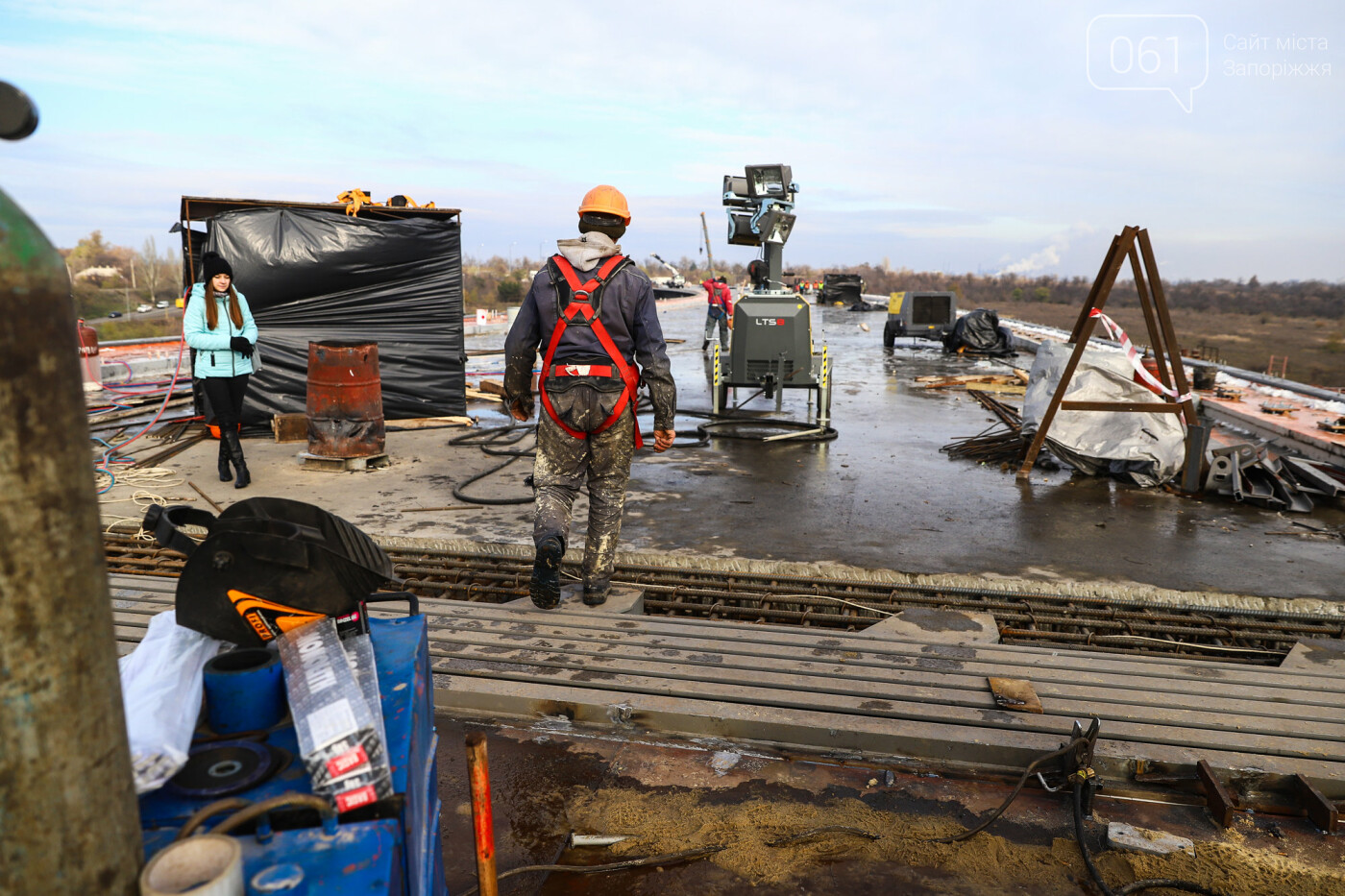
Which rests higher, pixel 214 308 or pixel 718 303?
pixel 718 303

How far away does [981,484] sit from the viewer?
23.4 feet

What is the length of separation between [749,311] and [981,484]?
11.2 feet

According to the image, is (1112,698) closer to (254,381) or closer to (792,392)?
(254,381)

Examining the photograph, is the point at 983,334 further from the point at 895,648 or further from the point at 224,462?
the point at 895,648

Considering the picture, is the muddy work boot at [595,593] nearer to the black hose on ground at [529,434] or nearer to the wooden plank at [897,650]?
the wooden plank at [897,650]

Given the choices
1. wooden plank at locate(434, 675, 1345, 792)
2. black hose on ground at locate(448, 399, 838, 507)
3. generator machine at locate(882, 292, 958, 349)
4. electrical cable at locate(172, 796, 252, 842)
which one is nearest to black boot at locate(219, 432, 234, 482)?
black hose on ground at locate(448, 399, 838, 507)

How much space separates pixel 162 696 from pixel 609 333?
9.12ft

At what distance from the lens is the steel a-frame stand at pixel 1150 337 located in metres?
6.58

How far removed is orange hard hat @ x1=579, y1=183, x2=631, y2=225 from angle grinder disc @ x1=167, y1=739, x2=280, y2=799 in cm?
309

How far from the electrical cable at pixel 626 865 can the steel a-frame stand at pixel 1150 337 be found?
5.80 m

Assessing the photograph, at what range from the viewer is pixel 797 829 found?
95.0 inches

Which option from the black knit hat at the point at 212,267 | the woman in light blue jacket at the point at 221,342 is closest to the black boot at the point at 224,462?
the woman in light blue jacket at the point at 221,342

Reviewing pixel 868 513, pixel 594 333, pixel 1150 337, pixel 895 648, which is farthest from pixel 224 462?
pixel 1150 337

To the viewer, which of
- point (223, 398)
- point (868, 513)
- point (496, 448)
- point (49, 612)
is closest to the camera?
point (49, 612)
